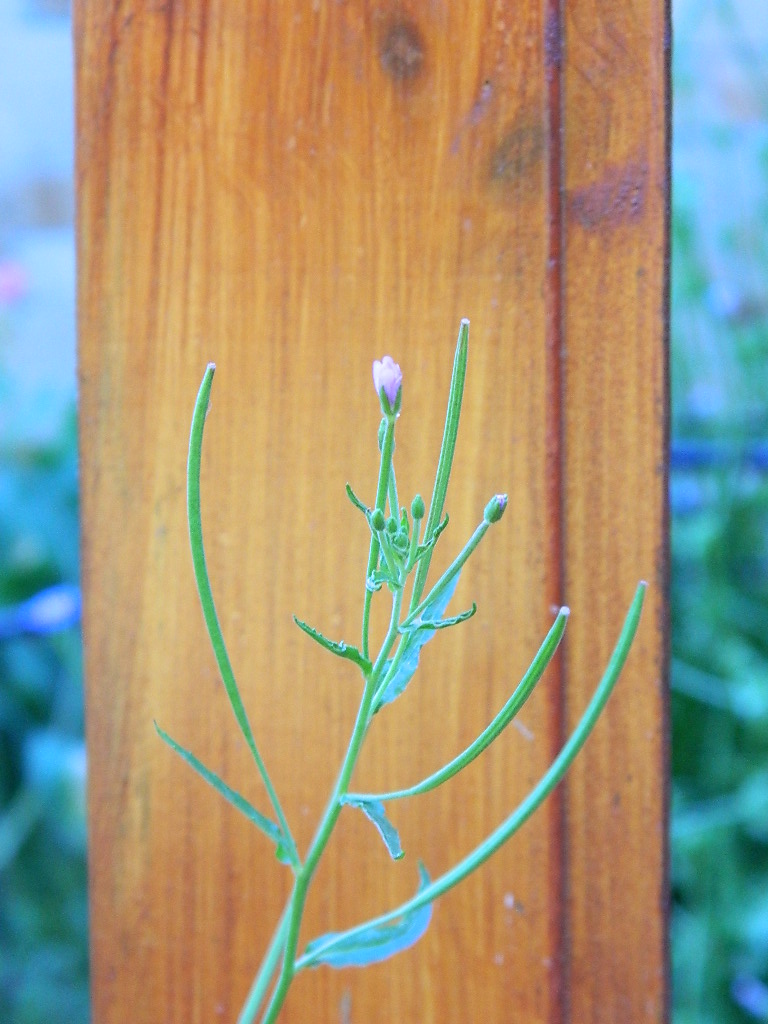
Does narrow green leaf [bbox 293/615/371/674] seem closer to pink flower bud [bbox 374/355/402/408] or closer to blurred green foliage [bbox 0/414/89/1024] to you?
A: pink flower bud [bbox 374/355/402/408]

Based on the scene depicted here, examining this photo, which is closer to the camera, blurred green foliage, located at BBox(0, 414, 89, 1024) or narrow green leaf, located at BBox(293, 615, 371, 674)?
narrow green leaf, located at BBox(293, 615, 371, 674)

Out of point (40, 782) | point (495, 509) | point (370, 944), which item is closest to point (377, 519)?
point (495, 509)

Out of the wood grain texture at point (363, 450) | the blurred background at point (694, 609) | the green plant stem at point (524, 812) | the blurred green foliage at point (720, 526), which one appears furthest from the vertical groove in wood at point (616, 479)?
the blurred green foliage at point (720, 526)

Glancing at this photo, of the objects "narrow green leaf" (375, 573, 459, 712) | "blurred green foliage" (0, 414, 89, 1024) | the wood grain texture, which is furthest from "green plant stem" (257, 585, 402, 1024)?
"blurred green foliage" (0, 414, 89, 1024)

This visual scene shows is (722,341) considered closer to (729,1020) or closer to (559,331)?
(729,1020)

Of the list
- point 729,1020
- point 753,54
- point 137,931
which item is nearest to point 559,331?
point 137,931

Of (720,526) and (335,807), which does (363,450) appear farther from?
(720,526)
